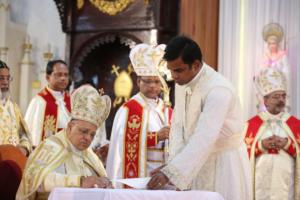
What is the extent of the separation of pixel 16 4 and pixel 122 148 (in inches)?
229

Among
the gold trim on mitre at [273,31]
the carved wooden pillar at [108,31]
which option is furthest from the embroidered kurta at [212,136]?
the carved wooden pillar at [108,31]

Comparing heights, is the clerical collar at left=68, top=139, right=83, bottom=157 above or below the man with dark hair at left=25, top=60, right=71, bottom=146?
below

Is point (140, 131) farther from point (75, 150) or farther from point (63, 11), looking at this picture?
point (63, 11)

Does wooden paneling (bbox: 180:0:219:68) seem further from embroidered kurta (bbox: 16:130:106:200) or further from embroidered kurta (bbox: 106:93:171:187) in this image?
embroidered kurta (bbox: 16:130:106:200)

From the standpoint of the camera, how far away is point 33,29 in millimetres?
11914

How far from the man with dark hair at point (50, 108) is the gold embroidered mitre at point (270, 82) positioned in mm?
2253

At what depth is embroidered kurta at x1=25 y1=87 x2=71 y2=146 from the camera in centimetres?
825

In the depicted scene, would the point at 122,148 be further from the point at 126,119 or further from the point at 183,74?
the point at 183,74

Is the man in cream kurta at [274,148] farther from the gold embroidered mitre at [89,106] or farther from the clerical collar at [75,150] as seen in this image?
the clerical collar at [75,150]

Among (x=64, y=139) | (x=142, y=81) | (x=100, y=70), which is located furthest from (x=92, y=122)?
(x=100, y=70)

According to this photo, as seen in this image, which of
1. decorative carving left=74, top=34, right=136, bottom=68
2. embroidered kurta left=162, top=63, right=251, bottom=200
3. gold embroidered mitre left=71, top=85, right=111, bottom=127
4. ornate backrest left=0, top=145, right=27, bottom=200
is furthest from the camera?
decorative carving left=74, top=34, right=136, bottom=68

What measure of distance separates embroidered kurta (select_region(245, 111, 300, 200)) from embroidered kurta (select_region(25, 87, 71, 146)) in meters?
2.25

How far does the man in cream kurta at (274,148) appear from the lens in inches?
278

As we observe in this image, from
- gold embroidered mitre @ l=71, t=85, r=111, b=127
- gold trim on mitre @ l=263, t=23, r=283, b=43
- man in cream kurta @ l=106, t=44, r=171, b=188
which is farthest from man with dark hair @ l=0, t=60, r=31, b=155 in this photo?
gold trim on mitre @ l=263, t=23, r=283, b=43
